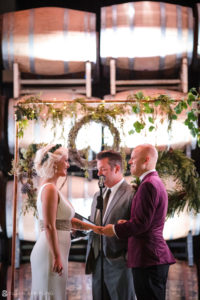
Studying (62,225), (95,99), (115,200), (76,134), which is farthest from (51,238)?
(95,99)

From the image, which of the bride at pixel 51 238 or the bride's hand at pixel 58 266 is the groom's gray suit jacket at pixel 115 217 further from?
the bride's hand at pixel 58 266

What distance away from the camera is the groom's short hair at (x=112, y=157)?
114 inches

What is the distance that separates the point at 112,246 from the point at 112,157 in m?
0.59

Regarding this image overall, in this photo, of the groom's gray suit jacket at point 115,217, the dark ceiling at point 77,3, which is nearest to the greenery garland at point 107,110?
the groom's gray suit jacket at point 115,217

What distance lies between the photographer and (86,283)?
2.99 metres

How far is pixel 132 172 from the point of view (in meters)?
2.85

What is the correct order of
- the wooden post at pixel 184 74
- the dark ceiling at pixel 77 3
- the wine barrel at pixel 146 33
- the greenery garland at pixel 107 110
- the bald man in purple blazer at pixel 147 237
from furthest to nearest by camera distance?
the dark ceiling at pixel 77 3 < the wooden post at pixel 184 74 < the wine barrel at pixel 146 33 < the greenery garland at pixel 107 110 < the bald man in purple blazer at pixel 147 237

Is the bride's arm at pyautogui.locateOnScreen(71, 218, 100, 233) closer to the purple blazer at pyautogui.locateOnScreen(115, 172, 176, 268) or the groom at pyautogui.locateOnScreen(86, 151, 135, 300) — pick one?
the groom at pyautogui.locateOnScreen(86, 151, 135, 300)

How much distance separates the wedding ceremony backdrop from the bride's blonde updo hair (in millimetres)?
71

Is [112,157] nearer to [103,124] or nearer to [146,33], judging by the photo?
[103,124]

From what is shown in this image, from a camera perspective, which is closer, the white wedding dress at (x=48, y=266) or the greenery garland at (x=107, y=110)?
the white wedding dress at (x=48, y=266)

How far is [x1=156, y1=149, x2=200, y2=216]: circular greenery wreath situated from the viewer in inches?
115

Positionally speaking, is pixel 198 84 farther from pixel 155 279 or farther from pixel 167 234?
pixel 155 279

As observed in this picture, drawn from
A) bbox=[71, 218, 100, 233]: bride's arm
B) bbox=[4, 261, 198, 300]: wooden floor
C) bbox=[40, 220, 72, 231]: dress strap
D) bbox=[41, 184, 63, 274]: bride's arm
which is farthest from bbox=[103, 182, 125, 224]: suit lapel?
bbox=[4, 261, 198, 300]: wooden floor
